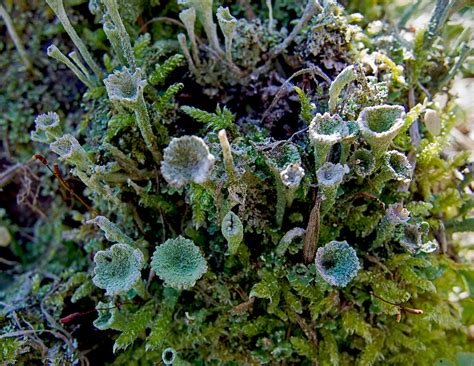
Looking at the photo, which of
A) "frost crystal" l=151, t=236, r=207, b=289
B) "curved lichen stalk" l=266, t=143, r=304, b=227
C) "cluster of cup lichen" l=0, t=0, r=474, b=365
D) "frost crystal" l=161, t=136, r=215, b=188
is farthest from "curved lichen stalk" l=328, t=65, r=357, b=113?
"frost crystal" l=151, t=236, r=207, b=289

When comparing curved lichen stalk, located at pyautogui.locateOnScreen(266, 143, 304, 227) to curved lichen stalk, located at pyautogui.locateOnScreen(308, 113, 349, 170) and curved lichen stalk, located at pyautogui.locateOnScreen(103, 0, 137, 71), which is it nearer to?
curved lichen stalk, located at pyautogui.locateOnScreen(308, 113, 349, 170)

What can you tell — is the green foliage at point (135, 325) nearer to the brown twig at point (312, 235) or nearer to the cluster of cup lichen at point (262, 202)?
the cluster of cup lichen at point (262, 202)

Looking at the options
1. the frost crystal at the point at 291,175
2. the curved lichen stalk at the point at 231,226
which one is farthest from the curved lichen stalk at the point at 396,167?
the curved lichen stalk at the point at 231,226

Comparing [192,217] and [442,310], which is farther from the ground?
[192,217]

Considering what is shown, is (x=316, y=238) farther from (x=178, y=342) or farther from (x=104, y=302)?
(x=104, y=302)

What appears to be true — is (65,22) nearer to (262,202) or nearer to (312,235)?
(262,202)

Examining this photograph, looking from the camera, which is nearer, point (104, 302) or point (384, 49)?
point (104, 302)

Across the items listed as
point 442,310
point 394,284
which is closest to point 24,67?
point 394,284
